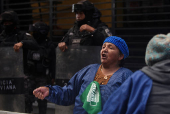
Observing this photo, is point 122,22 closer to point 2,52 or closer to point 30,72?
point 30,72

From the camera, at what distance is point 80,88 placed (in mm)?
2998

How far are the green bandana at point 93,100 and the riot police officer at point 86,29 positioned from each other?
1.71 metres

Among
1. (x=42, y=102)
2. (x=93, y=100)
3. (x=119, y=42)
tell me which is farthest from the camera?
(x=42, y=102)

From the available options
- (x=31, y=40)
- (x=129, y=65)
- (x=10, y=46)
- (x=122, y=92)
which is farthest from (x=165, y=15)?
(x=122, y=92)

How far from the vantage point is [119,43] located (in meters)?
2.91

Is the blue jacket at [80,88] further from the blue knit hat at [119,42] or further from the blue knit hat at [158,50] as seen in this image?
the blue knit hat at [158,50]

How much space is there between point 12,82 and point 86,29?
5.77 feet

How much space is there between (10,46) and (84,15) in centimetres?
155

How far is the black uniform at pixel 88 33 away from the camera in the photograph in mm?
4363

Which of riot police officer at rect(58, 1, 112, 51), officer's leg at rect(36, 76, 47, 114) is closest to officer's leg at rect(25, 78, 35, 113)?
officer's leg at rect(36, 76, 47, 114)

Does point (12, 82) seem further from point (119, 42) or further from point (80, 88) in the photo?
point (119, 42)

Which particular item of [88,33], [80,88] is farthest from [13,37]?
[80,88]

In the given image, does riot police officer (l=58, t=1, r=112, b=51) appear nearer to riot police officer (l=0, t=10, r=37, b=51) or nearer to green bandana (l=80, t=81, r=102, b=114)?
riot police officer (l=0, t=10, r=37, b=51)

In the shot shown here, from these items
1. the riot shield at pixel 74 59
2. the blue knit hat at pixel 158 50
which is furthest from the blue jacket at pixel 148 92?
the riot shield at pixel 74 59
